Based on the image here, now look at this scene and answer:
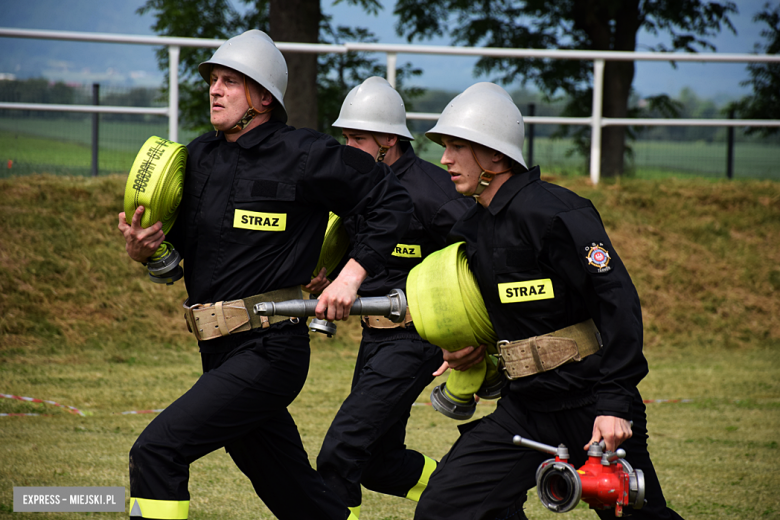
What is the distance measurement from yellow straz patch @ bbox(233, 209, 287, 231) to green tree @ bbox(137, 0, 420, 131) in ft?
24.5

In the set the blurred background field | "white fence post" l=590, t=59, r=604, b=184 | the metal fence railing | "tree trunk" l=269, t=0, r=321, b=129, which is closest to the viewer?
the metal fence railing

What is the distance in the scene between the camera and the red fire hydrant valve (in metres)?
3.00

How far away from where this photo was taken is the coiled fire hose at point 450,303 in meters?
3.54

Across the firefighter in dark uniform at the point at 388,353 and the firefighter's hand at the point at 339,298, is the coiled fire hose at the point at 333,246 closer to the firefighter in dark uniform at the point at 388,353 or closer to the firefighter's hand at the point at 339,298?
the firefighter in dark uniform at the point at 388,353

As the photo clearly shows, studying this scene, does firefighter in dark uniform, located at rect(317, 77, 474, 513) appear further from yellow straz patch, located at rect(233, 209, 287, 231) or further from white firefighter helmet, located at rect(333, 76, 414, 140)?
yellow straz patch, located at rect(233, 209, 287, 231)

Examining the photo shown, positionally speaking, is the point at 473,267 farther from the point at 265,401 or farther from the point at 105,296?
the point at 105,296

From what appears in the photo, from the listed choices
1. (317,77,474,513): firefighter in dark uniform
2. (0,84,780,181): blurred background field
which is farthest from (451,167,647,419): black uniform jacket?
(0,84,780,181): blurred background field

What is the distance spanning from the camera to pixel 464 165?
3639mm

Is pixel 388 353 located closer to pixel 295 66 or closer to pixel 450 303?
pixel 450 303

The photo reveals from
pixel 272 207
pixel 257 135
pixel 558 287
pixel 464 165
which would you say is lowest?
pixel 558 287

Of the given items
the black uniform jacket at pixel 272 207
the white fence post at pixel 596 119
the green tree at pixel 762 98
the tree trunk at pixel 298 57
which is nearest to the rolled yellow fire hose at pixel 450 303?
the black uniform jacket at pixel 272 207

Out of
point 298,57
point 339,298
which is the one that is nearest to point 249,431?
point 339,298

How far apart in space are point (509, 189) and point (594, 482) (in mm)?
1216

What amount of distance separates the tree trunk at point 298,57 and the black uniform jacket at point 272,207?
8550mm
